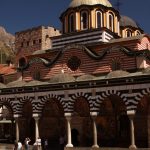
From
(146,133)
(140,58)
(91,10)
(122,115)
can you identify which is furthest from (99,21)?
(146,133)

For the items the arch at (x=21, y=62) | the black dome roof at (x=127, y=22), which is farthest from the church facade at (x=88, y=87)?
the arch at (x=21, y=62)

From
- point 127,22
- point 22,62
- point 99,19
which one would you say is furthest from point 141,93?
point 22,62

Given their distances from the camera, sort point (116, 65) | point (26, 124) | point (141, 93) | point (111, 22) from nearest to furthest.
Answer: point (141, 93) → point (116, 65) → point (26, 124) → point (111, 22)

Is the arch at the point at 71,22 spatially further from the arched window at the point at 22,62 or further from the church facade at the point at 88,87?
the arched window at the point at 22,62

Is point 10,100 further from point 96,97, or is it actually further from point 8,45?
point 8,45

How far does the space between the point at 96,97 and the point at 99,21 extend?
9.64 m

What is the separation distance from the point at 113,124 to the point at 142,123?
2351mm

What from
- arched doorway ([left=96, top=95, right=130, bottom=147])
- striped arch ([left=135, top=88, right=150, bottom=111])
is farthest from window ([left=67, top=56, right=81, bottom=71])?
striped arch ([left=135, top=88, right=150, bottom=111])

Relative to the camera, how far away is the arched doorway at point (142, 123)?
A: 23.8 meters

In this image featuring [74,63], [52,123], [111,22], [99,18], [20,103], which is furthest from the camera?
[111,22]

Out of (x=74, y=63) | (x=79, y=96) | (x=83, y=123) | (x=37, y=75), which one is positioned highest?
(x=74, y=63)

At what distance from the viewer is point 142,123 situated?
2438 cm

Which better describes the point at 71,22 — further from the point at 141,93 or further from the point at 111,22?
the point at 141,93

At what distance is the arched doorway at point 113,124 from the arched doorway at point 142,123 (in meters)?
1.03
